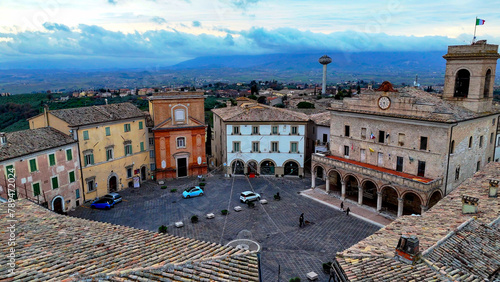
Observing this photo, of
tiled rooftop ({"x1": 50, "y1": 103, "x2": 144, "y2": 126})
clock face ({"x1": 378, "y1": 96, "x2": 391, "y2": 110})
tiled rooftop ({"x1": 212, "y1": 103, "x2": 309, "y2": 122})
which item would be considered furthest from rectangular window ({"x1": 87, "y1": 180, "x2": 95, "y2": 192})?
clock face ({"x1": 378, "y1": 96, "x2": 391, "y2": 110})

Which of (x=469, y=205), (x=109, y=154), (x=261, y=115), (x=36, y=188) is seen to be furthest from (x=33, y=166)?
(x=469, y=205)

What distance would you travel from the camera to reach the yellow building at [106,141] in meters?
36.4

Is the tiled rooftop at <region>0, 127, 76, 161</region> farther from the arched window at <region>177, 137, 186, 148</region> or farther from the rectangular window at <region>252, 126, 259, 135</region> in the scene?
the rectangular window at <region>252, 126, 259, 135</region>

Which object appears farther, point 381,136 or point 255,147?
point 255,147

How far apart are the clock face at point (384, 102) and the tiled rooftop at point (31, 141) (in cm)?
3179

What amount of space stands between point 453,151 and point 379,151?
269 inches

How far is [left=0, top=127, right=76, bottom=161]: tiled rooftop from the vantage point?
29.1 metres

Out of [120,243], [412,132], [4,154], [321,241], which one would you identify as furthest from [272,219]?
[4,154]

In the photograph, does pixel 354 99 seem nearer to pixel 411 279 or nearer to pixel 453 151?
pixel 453 151

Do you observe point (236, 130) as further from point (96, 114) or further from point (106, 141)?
point (96, 114)

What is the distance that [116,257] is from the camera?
1109cm

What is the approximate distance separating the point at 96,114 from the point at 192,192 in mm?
14233

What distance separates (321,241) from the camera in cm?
2781

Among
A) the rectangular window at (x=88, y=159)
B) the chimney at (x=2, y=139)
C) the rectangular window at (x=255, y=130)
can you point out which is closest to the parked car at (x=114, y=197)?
the rectangular window at (x=88, y=159)
